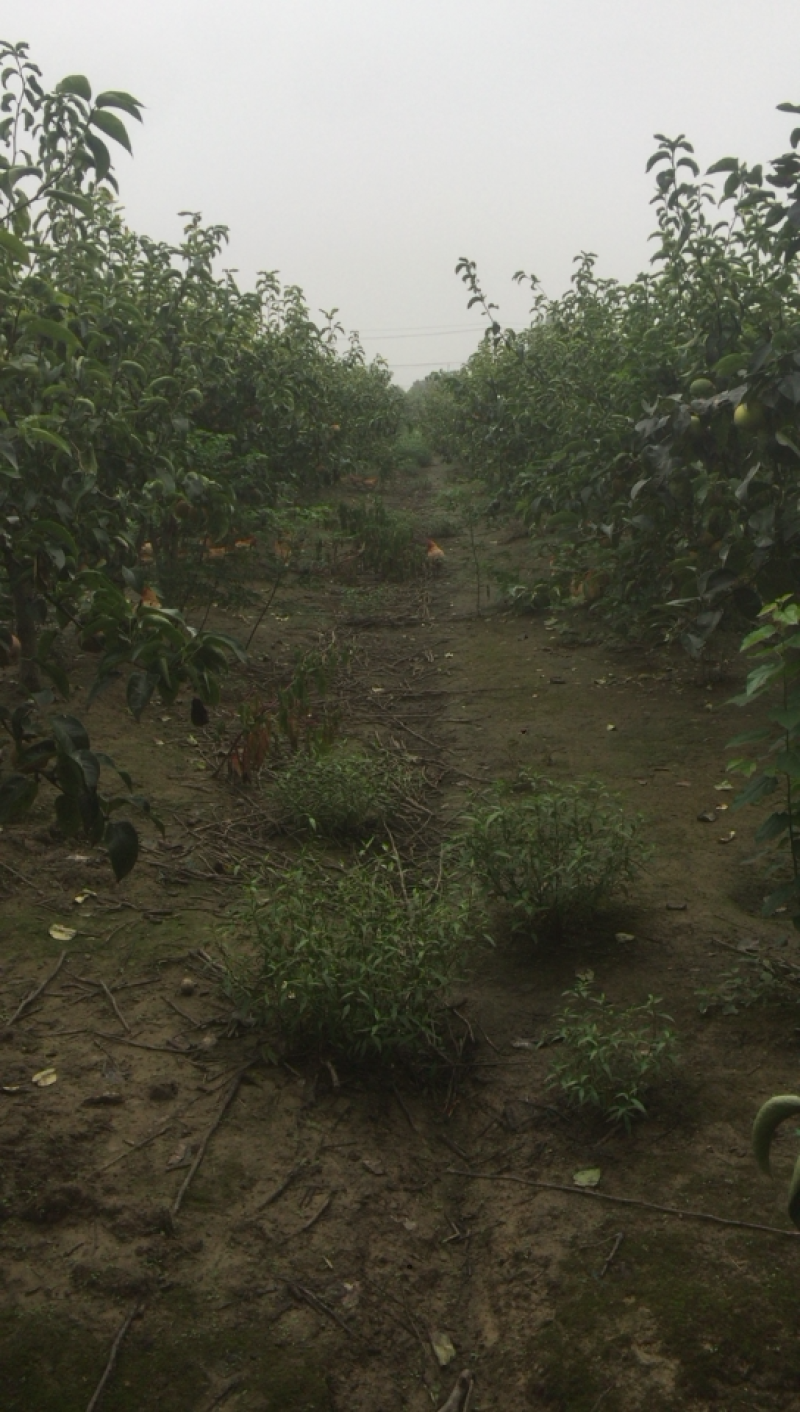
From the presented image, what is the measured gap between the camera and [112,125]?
99.9 inches

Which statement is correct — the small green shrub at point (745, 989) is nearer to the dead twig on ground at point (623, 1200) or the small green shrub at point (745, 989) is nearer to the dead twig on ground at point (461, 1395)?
the dead twig on ground at point (623, 1200)

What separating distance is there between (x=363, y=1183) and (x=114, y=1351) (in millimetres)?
627

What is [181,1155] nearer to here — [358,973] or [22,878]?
[358,973]

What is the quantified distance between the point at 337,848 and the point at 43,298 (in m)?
2.01

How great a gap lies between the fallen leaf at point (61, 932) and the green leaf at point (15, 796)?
136cm

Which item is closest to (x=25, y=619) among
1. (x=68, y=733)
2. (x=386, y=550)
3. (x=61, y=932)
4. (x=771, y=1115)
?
(x=61, y=932)

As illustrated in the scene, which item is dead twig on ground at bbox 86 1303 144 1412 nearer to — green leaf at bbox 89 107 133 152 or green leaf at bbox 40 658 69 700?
green leaf at bbox 40 658 69 700

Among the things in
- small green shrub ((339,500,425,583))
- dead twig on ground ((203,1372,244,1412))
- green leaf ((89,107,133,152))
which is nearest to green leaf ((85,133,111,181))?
green leaf ((89,107,133,152))

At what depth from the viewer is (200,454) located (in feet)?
19.8

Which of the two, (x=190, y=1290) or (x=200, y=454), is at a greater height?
(x=200, y=454)

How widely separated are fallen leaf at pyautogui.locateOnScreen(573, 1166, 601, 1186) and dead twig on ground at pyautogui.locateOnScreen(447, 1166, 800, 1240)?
0.06ft

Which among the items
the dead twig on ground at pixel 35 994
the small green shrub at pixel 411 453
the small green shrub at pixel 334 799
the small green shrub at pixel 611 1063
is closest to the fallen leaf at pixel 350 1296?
the small green shrub at pixel 611 1063

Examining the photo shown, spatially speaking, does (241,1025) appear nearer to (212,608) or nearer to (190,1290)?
(190,1290)

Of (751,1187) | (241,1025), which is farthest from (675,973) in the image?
(241,1025)
